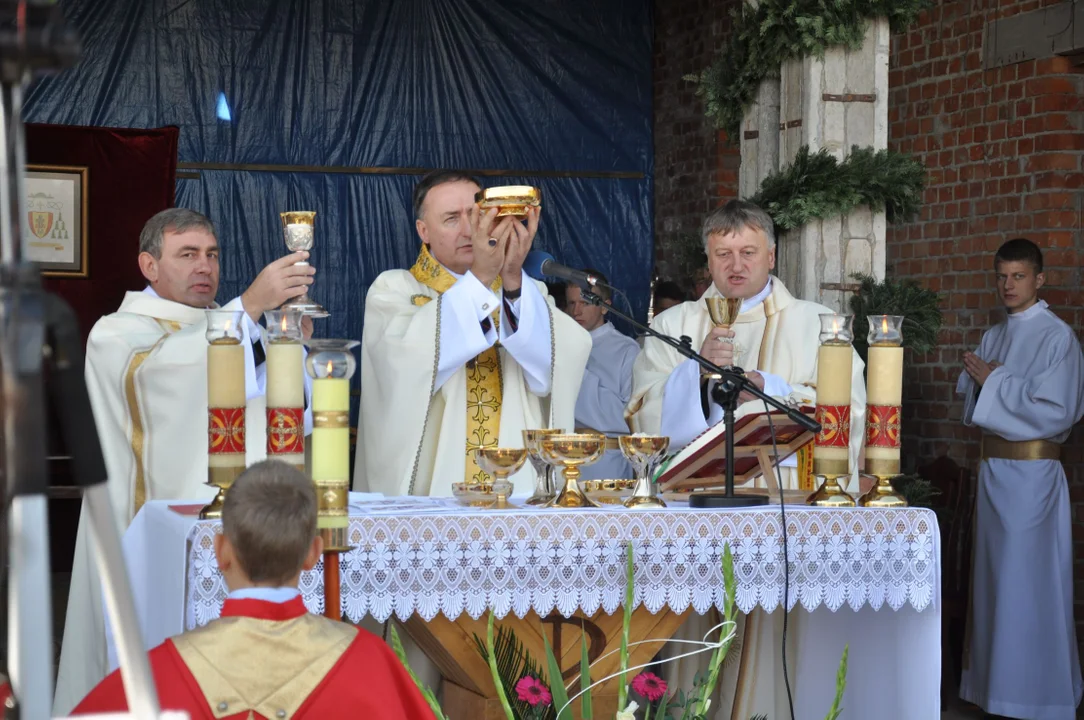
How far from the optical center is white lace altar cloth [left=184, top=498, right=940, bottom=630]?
332 centimetres

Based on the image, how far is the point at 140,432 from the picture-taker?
4285mm

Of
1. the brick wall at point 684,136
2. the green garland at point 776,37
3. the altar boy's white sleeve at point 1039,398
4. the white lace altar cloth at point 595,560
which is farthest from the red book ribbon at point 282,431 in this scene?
the brick wall at point 684,136

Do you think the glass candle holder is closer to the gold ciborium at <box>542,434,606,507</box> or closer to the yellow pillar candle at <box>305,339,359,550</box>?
the gold ciborium at <box>542,434,606,507</box>

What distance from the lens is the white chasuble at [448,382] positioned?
4.31m

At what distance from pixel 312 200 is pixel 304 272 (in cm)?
451

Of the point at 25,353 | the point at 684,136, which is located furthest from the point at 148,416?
the point at 684,136

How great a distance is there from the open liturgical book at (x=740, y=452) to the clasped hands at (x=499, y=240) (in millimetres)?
697

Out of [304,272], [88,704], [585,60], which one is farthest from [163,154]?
[88,704]

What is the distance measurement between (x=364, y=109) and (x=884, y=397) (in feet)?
17.2

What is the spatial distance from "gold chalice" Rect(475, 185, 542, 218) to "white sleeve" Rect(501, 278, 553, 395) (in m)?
0.44

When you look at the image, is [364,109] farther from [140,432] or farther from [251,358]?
[251,358]

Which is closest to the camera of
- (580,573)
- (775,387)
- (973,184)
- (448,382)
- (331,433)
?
(331,433)

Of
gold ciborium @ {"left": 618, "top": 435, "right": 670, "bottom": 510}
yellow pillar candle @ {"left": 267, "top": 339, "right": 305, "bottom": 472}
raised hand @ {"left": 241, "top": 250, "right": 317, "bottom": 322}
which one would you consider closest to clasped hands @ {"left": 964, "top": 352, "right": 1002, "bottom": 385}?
gold ciborium @ {"left": 618, "top": 435, "right": 670, "bottom": 510}

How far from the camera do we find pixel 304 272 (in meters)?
3.89
